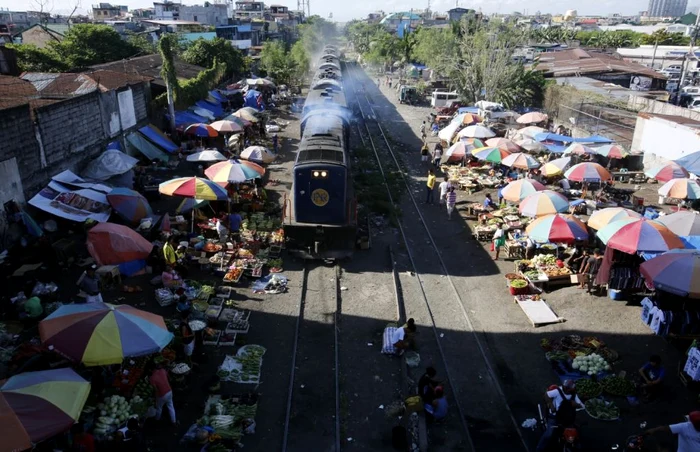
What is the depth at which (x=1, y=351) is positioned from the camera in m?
9.22

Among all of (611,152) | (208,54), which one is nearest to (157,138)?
(611,152)

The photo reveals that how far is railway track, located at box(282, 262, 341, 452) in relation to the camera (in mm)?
8219

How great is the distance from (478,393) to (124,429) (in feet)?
20.2

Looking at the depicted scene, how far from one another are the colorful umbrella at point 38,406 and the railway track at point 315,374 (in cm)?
317

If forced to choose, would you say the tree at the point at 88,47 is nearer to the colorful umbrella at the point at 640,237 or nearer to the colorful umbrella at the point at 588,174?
the colorful umbrella at the point at 588,174

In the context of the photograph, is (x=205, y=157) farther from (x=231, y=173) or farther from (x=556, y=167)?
(x=556, y=167)

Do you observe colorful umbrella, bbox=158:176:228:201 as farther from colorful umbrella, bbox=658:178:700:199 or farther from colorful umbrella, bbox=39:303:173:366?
colorful umbrella, bbox=658:178:700:199

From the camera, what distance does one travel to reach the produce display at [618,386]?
9.20 meters

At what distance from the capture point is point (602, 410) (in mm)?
8828

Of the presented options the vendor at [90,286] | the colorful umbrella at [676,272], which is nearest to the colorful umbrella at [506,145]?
the colorful umbrella at [676,272]

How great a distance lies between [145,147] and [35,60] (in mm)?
13585

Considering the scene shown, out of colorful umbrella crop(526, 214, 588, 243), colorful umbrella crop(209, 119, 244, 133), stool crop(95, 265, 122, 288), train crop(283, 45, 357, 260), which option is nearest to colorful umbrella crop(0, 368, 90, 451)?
stool crop(95, 265, 122, 288)

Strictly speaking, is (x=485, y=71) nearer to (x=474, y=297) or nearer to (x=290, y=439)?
(x=474, y=297)

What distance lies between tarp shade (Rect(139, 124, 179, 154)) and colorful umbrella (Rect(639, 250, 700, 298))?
20.0m
